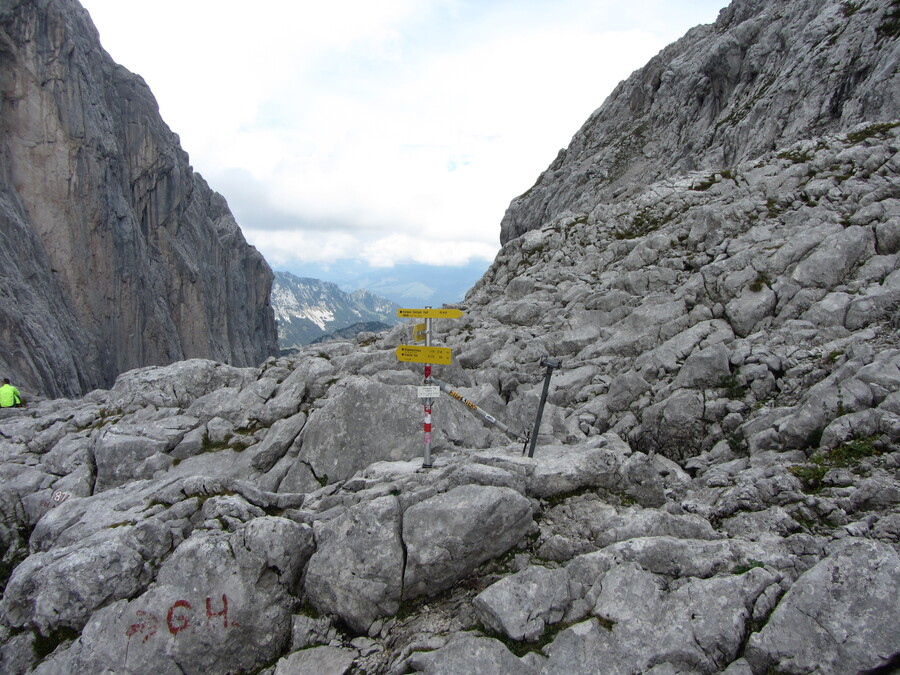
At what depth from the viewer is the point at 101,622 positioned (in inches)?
321

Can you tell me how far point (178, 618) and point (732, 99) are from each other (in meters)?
57.2

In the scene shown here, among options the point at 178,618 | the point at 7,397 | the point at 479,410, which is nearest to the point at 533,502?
the point at 479,410

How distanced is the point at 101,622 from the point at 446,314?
9014 millimetres

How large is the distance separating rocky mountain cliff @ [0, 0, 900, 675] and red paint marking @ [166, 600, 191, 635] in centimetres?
3

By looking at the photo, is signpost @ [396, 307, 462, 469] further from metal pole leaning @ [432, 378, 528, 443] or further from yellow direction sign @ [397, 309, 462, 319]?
metal pole leaning @ [432, 378, 528, 443]

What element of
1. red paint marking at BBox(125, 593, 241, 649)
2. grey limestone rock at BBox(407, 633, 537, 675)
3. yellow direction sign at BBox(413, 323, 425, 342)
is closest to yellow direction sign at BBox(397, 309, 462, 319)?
yellow direction sign at BBox(413, 323, 425, 342)

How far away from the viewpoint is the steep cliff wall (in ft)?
105

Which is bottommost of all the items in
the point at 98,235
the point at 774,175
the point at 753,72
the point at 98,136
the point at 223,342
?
the point at 223,342

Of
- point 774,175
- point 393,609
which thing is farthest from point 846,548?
point 774,175

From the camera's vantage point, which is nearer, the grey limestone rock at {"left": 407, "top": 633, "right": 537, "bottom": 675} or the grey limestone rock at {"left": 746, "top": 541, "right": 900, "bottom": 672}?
the grey limestone rock at {"left": 746, "top": 541, "right": 900, "bottom": 672}

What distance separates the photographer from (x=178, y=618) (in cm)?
802

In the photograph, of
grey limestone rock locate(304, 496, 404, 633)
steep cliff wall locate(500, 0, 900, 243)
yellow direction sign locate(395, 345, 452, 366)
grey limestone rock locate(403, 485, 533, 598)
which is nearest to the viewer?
grey limestone rock locate(304, 496, 404, 633)

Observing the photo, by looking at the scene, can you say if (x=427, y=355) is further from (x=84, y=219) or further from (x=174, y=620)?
(x=84, y=219)

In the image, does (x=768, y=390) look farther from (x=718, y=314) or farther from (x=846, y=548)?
(x=846, y=548)
